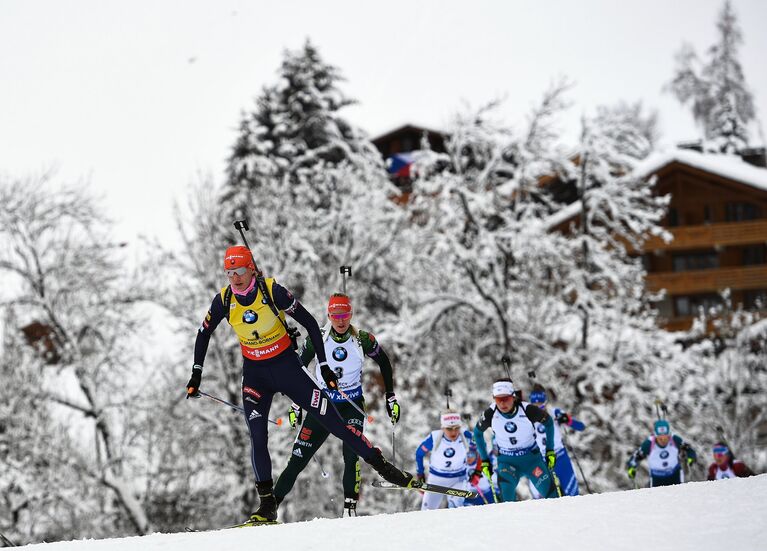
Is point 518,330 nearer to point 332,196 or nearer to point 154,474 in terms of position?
point 332,196

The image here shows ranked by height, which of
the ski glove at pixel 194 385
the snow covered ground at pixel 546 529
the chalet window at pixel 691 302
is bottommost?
the snow covered ground at pixel 546 529

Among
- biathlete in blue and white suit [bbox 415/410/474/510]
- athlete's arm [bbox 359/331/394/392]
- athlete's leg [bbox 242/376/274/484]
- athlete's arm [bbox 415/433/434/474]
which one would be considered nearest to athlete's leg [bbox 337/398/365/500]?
athlete's arm [bbox 359/331/394/392]

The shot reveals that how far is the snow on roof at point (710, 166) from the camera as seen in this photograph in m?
33.5

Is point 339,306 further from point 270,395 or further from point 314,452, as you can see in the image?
point 314,452

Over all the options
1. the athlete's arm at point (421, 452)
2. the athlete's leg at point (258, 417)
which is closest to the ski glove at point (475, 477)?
the athlete's arm at point (421, 452)

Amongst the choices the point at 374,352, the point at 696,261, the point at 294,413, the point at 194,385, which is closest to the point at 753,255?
the point at 696,261

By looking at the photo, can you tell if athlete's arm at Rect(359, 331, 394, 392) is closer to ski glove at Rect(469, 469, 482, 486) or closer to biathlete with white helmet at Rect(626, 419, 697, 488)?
ski glove at Rect(469, 469, 482, 486)

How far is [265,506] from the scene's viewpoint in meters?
5.90

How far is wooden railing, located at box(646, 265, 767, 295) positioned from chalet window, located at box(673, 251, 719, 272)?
1.23 m

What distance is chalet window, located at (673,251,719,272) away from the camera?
35.5 m

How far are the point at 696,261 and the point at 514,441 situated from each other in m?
30.7

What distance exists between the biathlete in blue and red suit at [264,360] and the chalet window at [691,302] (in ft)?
105

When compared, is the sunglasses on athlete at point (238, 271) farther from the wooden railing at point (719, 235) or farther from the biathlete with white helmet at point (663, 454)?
the wooden railing at point (719, 235)

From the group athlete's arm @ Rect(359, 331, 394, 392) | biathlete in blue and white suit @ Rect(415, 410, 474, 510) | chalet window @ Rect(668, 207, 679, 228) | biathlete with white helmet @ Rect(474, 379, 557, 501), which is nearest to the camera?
athlete's arm @ Rect(359, 331, 394, 392)
